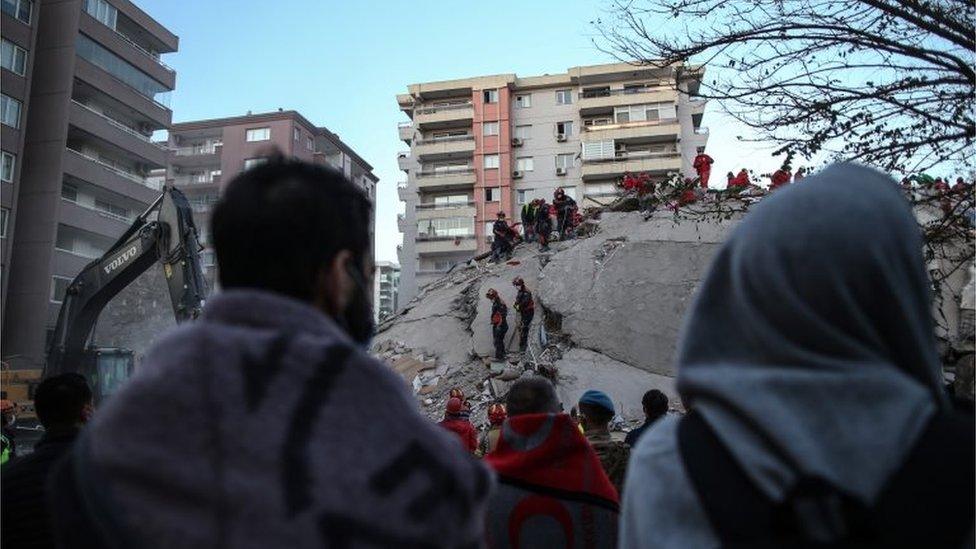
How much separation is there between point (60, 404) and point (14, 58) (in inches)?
1281

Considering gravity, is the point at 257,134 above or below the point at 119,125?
above

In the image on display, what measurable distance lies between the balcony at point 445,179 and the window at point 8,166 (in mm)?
25087

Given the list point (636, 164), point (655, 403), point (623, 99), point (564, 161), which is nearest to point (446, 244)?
point (564, 161)

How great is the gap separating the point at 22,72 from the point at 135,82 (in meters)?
7.51

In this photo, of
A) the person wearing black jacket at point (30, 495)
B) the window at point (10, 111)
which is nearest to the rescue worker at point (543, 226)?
the person wearing black jacket at point (30, 495)

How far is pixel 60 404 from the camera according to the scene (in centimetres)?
288

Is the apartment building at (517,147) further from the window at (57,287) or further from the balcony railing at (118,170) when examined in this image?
the window at (57,287)

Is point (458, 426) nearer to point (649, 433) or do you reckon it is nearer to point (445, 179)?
point (649, 433)

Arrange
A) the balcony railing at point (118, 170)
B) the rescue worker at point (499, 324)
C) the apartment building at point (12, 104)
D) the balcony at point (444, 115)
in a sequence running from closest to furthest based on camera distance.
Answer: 1. the rescue worker at point (499, 324)
2. the apartment building at point (12, 104)
3. the balcony railing at point (118, 170)
4. the balcony at point (444, 115)

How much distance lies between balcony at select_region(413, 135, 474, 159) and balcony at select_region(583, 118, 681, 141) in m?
8.02

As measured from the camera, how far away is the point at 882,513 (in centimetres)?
94

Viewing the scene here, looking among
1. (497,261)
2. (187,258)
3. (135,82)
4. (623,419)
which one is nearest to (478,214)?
(135,82)

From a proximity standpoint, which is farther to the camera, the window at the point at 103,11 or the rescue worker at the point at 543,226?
the window at the point at 103,11

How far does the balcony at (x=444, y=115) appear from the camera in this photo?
49.1 metres
